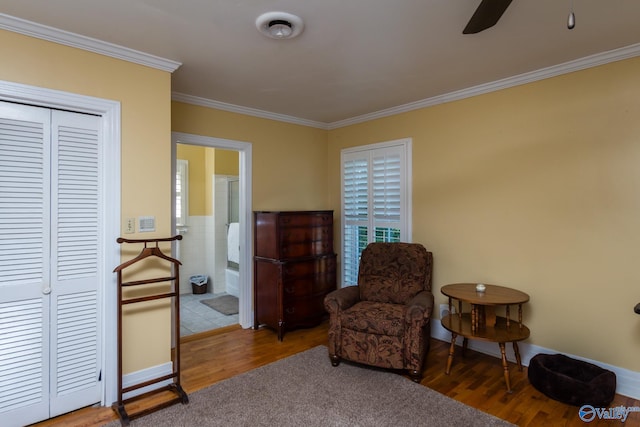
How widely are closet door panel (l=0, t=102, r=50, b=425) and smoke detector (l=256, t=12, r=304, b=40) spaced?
5.09 ft

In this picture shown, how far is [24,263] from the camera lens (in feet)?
7.20

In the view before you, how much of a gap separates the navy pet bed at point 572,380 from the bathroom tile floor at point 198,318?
318cm

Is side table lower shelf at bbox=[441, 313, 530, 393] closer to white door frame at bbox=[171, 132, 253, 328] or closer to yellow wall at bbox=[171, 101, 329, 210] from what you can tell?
white door frame at bbox=[171, 132, 253, 328]

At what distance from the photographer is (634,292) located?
248cm

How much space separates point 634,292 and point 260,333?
335 cm

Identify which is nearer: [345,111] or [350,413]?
[350,413]

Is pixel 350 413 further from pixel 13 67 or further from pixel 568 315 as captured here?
pixel 13 67

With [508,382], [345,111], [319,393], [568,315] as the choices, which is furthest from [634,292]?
[345,111]

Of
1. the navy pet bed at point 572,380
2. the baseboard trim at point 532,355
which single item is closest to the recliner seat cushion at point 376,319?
the baseboard trim at point 532,355

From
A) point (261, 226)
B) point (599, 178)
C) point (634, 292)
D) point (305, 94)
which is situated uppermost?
point (305, 94)

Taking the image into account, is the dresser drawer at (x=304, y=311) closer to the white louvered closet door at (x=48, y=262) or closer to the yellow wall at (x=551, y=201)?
the yellow wall at (x=551, y=201)

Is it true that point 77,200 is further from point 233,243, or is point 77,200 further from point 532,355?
point 532,355

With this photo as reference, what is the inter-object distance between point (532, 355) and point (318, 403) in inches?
76.0

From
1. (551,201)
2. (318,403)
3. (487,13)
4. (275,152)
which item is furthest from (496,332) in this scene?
(275,152)
